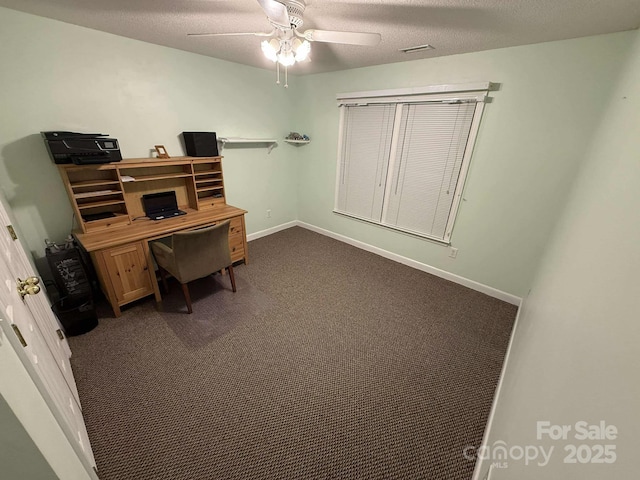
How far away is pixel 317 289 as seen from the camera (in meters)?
2.70

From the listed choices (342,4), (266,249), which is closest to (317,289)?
(266,249)

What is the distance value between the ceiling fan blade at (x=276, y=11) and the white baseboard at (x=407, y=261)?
2.74 m

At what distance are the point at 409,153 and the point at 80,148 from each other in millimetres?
3084

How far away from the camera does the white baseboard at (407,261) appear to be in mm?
2592

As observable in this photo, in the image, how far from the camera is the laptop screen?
2592 mm

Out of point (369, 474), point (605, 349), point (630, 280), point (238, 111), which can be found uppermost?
point (238, 111)

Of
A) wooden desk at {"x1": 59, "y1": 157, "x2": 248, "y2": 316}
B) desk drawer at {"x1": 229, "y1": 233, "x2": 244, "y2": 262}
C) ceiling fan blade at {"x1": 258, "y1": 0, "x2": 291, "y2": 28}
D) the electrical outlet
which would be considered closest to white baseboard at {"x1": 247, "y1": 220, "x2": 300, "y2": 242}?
desk drawer at {"x1": 229, "y1": 233, "x2": 244, "y2": 262}

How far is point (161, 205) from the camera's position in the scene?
2.69 metres

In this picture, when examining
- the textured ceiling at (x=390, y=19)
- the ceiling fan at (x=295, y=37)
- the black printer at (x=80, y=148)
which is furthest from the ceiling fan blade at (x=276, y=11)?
the black printer at (x=80, y=148)

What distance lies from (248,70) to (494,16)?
8.74 feet

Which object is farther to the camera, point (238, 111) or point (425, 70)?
point (238, 111)

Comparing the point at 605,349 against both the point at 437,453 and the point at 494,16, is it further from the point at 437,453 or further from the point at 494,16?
the point at 494,16

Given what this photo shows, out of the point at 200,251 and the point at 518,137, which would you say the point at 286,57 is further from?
the point at 518,137

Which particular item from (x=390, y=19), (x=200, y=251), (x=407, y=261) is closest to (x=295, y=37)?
(x=390, y=19)
